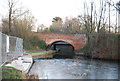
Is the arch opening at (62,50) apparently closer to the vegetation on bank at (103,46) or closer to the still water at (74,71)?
the vegetation on bank at (103,46)

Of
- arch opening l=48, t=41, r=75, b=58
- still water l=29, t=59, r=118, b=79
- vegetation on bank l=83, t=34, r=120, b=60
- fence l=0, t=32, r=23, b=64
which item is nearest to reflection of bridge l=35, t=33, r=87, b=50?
arch opening l=48, t=41, r=75, b=58

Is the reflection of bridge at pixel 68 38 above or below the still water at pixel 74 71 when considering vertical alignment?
above

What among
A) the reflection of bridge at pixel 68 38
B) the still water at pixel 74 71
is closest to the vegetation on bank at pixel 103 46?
the reflection of bridge at pixel 68 38

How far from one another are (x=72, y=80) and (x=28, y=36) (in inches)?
927

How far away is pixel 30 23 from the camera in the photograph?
34.2 m

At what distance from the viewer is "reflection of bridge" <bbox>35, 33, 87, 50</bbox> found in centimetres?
3233

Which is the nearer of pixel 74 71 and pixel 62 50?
pixel 74 71

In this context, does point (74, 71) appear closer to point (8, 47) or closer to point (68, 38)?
point (8, 47)

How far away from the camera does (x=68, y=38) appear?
1297 inches

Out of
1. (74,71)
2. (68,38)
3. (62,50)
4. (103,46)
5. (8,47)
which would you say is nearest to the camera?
(8,47)

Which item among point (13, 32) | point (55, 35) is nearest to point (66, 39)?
point (55, 35)

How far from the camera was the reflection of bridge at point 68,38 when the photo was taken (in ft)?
106

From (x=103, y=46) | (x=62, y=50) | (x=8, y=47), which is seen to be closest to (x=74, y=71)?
(x=8, y=47)

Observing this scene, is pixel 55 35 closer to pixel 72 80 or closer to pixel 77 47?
pixel 77 47
